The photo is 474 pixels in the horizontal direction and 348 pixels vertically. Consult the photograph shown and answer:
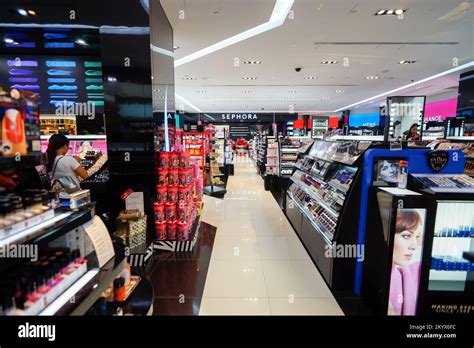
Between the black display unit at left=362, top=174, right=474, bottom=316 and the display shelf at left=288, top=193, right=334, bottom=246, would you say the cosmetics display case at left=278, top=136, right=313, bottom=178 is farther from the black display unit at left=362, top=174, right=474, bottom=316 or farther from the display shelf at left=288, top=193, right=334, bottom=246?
the black display unit at left=362, top=174, right=474, bottom=316

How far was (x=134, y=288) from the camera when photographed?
71.9 inches

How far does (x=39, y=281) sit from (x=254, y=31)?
562cm

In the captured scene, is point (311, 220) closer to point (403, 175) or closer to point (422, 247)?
point (403, 175)

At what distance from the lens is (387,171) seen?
2.66 metres

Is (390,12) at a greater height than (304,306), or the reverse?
(390,12)

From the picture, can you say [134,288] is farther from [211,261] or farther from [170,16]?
[170,16]

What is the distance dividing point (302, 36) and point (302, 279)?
16.3 feet

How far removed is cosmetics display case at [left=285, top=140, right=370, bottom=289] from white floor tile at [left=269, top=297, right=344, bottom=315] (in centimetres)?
29

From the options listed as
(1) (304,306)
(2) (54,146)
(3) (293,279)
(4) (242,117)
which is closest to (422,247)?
(1) (304,306)

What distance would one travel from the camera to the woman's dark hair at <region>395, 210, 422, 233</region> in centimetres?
224

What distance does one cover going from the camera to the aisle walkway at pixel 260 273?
2.64 meters

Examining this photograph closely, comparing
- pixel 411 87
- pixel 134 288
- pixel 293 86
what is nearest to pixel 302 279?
pixel 134 288
